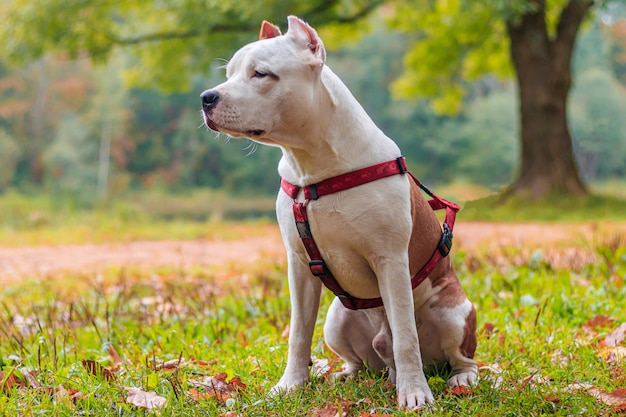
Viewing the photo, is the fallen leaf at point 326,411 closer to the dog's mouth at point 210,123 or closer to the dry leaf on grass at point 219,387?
the dry leaf on grass at point 219,387

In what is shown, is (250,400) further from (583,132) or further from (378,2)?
(583,132)

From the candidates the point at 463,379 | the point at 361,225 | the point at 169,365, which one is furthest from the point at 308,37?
the point at 169,365

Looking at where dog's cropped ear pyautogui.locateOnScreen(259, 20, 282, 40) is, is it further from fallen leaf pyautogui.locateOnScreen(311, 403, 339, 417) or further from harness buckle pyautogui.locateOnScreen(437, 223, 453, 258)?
fallen leaf pyautogui.locateOnScreen(311, 403, 339, 417)

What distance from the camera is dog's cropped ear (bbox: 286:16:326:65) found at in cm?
272

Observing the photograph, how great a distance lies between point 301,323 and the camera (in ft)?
10.4

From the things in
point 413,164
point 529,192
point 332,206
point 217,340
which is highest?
point 332,206

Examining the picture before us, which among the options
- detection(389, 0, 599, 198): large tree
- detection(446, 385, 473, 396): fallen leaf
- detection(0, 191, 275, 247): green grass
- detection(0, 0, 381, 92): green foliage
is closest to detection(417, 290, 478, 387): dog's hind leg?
detection(446, 385, 473, 396): fallen leaf

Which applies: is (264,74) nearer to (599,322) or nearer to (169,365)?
(169,365)

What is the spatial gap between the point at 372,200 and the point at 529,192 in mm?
11932

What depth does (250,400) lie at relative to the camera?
2.95m

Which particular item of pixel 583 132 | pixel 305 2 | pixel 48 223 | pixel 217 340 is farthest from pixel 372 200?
pixel 583 132

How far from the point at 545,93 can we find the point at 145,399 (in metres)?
13.1

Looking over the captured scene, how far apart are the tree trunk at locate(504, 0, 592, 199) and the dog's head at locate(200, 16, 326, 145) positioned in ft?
40.0

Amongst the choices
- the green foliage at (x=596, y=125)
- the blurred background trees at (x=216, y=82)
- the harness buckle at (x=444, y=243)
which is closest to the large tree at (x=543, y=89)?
the blurred background trees at (x=216, y=82)
